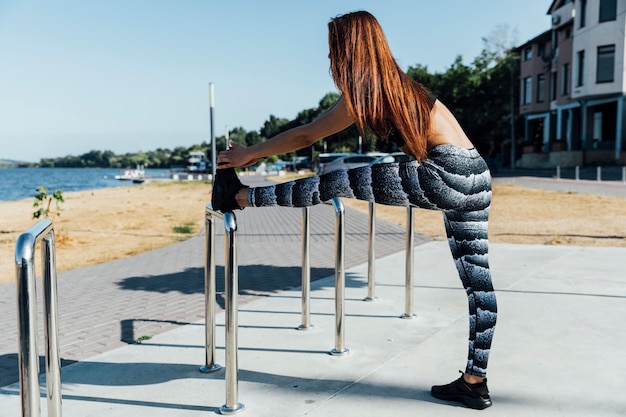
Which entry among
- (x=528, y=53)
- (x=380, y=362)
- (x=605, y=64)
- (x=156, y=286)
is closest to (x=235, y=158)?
(x=380, y=362)

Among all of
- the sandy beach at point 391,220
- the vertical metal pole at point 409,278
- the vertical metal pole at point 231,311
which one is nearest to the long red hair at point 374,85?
the vertical metal pole at point 231,311

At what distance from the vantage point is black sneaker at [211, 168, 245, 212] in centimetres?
264

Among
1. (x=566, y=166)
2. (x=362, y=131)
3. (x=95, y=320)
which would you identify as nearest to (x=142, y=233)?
(x=95, y=320)

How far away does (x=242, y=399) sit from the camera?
286 cm

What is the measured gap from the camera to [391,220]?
1328 cm

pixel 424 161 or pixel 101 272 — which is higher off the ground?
pixel 424 161

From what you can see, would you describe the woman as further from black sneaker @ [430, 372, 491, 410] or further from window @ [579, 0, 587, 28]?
window @ [579, 0, 587, 28]

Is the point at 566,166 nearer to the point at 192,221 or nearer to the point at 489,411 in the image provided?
the point at 192,221

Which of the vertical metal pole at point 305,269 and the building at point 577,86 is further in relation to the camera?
the building at point 577,86

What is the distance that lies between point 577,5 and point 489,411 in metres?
36.3

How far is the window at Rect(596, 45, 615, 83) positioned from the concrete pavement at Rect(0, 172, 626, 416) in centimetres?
2881

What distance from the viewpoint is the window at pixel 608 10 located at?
3039cm

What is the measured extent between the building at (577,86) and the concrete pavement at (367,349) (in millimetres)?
28888

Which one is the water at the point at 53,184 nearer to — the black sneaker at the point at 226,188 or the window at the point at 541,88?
the black sneaker at the point at 226,188
